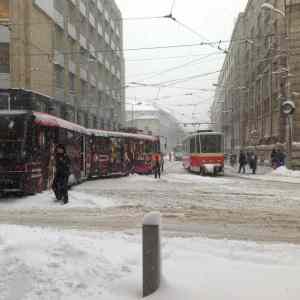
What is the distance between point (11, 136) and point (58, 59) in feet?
102

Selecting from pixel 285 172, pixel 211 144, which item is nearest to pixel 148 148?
pixel 211 144

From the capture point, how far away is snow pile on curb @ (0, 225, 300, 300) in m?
5.43

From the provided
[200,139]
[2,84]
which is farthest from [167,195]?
Result: [2,84]

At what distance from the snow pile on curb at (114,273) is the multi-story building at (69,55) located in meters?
18.7

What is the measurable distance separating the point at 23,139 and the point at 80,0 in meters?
41.4

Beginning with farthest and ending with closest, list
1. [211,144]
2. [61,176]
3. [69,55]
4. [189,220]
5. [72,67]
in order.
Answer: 1. [72,67]
2. [69,55]
3. [211,144]
4. [61,176]
5. [189,220]

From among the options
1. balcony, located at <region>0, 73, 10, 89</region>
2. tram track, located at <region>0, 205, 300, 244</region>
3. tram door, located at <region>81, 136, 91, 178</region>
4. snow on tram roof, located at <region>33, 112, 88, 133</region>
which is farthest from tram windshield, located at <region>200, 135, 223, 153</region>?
tram track, located at <region>0, 205, 300, 244</region>

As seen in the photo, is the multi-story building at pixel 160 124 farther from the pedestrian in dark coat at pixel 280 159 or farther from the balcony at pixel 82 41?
the pedestrian in dark coat at pixel 280 159

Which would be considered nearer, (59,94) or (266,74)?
(59,94)

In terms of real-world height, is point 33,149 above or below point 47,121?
below

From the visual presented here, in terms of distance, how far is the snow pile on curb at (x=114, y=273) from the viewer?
5430mm

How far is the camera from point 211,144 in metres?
33.3

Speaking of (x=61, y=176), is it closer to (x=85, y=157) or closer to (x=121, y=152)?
(x=85, y=157)

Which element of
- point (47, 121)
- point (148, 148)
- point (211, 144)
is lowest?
point (148, 148)
